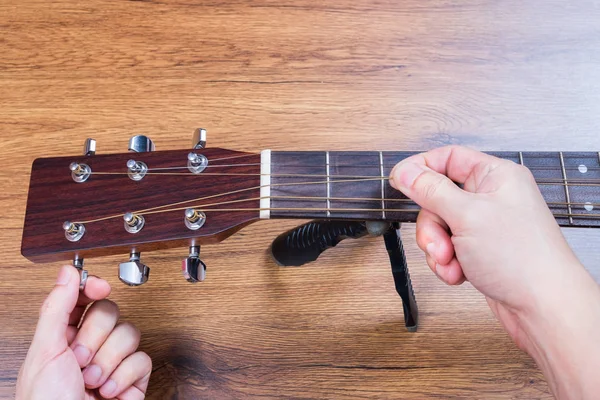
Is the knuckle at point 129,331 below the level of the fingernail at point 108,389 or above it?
above

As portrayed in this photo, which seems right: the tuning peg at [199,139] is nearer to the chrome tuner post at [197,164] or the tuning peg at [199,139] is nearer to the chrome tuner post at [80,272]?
the chrome tuner post at [197,164]

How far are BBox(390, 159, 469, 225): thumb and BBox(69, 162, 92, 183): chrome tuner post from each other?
395 mm

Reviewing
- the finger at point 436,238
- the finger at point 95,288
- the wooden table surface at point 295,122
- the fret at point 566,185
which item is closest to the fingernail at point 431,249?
the finger at point 436,238

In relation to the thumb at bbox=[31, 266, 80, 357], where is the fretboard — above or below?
above

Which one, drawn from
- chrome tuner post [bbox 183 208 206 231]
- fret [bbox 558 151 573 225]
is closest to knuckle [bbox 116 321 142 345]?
chrome tuner post [bbox 183 208 206 231]

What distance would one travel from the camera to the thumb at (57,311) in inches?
27.5

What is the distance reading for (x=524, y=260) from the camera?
2.02 feet

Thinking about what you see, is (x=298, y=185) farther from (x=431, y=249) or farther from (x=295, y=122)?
(x=295, y=122)

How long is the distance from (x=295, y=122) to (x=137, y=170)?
454mm

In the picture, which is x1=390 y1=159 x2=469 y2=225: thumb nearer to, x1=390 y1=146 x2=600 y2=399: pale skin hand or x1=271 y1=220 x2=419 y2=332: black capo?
x1=390 y1=146 x2=600 y2=399: pale skin hand

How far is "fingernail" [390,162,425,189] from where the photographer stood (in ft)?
2.18

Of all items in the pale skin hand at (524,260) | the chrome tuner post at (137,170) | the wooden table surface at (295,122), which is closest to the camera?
the pale skin hand at (524,260)

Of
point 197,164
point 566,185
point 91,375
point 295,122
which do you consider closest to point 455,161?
point 566,185

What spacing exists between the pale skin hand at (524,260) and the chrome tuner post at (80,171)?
0.40m
